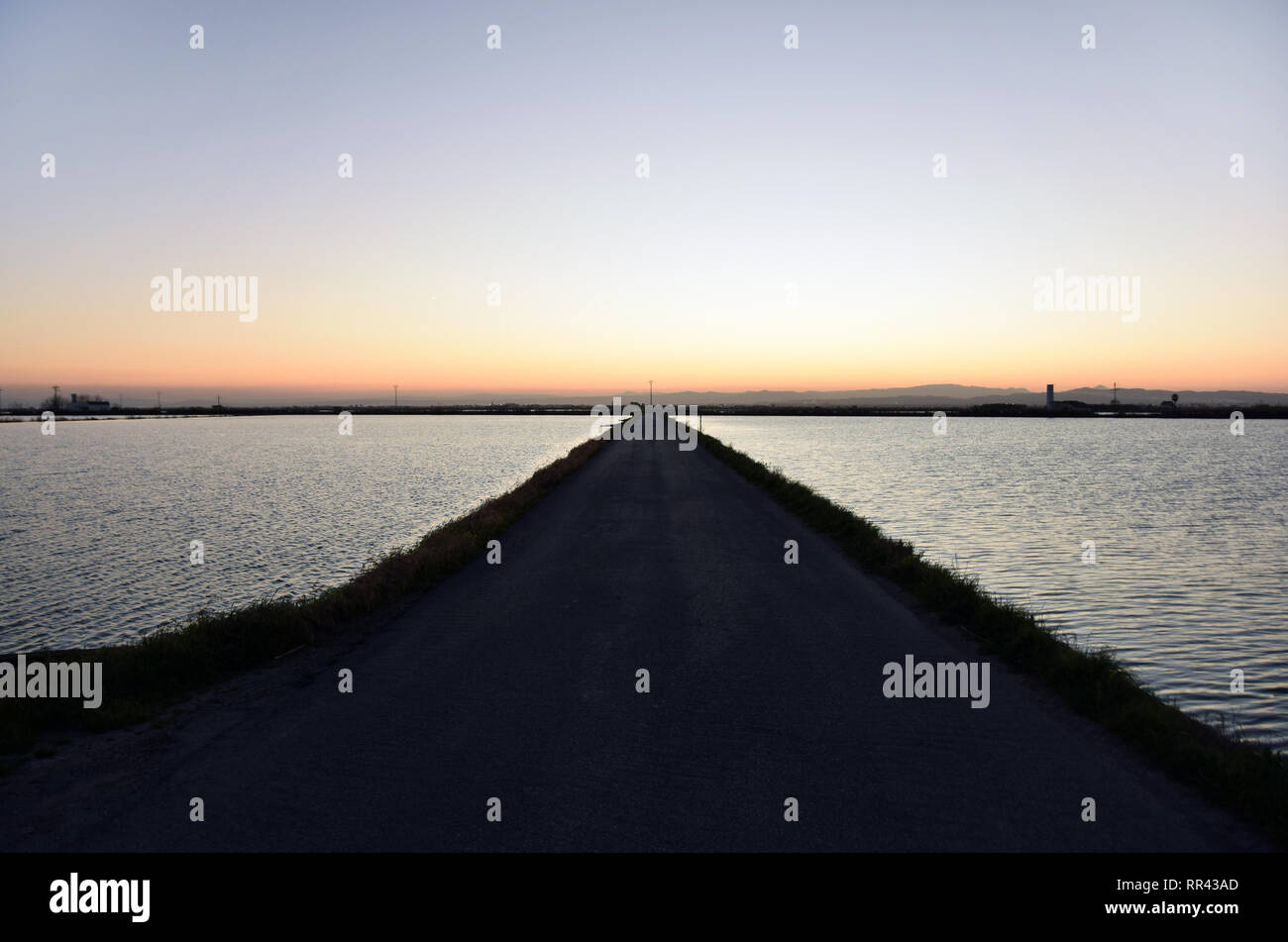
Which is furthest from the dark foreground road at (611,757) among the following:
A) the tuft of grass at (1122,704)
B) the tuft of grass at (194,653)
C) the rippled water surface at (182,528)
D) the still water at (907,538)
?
the rippled water surface at (182,528)

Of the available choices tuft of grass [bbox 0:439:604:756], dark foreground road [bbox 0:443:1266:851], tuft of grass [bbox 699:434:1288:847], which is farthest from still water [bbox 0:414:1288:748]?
tuft of grass [bbox 0:439:604:756]

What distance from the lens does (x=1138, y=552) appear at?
22438mm

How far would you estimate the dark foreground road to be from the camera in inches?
211

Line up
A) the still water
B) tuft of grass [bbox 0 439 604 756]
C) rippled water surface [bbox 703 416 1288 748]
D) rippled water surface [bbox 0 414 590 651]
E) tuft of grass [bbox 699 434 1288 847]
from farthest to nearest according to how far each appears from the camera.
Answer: rippled water surface [bbox 0 414 590 651]
the still water
rippled water surface [bbox 703 416 1288 748]
tuft of grass [bbox 0 439 604 756]
tuft of grass [bbox 699 434 1288 847]

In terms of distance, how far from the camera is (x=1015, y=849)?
5168mm

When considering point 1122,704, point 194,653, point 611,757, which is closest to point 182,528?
point 194,653

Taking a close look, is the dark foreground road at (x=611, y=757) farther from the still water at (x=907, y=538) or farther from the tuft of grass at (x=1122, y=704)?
the still water at (x=907, y=538)

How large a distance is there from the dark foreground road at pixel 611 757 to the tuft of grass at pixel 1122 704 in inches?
9.3

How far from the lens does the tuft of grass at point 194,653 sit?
752cm

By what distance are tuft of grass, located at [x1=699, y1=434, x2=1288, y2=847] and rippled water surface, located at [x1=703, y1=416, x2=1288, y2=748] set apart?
209 cm

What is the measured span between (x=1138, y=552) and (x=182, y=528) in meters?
31.6

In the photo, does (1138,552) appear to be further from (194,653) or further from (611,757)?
(194,653)

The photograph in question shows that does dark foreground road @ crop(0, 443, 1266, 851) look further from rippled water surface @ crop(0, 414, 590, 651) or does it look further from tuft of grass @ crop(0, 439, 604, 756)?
rippled water surface @ crop(0, 414, 590, 651)

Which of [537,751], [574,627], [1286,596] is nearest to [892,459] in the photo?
[1286,596]
